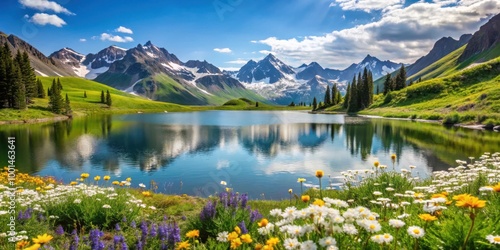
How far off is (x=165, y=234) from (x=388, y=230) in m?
4.64

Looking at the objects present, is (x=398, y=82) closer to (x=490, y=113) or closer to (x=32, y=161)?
(x=490, y=113)

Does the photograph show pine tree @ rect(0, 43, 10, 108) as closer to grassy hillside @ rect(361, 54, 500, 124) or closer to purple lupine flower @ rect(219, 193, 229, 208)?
purple lupine flower @ rect(219, 193, 229, 208)

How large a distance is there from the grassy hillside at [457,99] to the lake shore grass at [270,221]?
68052 mm

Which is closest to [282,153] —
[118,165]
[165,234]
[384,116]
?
[118,165]

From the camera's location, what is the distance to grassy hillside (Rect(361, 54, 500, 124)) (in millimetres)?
71562

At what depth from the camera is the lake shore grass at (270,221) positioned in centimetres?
429

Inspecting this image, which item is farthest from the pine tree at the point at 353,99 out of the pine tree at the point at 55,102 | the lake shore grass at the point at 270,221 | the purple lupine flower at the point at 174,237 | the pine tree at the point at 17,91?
the purple lupine flower at the point at 174,237

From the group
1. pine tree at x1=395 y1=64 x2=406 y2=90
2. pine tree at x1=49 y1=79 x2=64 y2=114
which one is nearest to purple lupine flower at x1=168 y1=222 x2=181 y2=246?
pine tree at x1=49 y1=79 x2=64 y2=114

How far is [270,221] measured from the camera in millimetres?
9352

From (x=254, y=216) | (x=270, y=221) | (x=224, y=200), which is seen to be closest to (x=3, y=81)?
(x=224, y=200)

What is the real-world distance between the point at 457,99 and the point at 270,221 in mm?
108823

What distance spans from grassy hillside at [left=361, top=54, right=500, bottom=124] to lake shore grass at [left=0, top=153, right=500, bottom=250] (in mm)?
68052

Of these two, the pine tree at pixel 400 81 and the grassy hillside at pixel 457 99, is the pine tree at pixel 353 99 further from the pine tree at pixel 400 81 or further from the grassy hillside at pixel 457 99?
the pine tree at pixel 400 81

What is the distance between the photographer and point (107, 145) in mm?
47656
